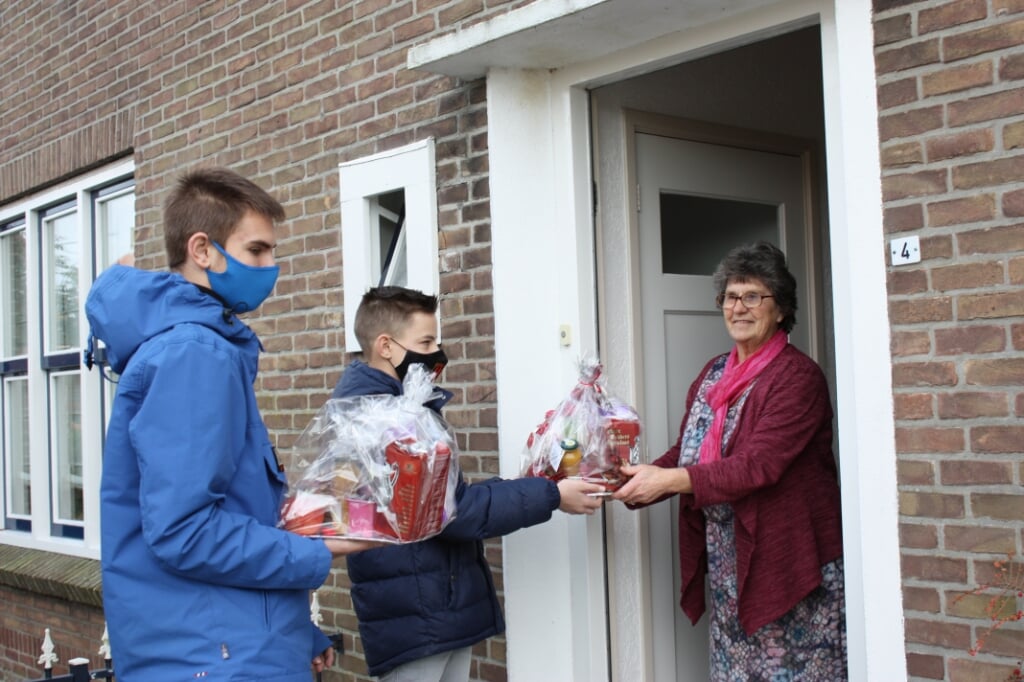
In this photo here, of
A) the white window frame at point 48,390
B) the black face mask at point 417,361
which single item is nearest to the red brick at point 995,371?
the black face mask at point 417,361

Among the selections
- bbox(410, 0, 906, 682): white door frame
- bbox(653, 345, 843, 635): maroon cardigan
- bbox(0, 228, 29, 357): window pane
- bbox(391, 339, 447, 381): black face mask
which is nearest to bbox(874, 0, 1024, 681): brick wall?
bbox(653, 345, 843, 635): maroon cardigan

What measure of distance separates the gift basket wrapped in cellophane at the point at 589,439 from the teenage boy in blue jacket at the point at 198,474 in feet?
3.13

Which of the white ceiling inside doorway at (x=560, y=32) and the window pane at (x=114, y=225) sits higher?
the white ceiling inside doorway at (x=560, y=32)

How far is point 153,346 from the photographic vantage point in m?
2.59

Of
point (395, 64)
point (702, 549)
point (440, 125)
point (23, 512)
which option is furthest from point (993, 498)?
point (23, 512)

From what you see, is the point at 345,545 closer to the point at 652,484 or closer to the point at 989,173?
the point at 652,484

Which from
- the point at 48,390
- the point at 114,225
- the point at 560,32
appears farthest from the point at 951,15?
the point at 48,390

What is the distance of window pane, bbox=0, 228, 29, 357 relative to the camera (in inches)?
314

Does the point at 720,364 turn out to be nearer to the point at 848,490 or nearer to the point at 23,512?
the point at 848,490

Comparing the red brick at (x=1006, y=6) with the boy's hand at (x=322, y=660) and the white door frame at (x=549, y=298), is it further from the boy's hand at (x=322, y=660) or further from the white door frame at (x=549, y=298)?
the boy's hand at (x=322, y=660)

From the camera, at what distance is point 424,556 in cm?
347

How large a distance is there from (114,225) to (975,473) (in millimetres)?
5539

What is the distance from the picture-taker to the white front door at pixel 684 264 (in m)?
4.47

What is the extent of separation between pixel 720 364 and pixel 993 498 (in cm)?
131
